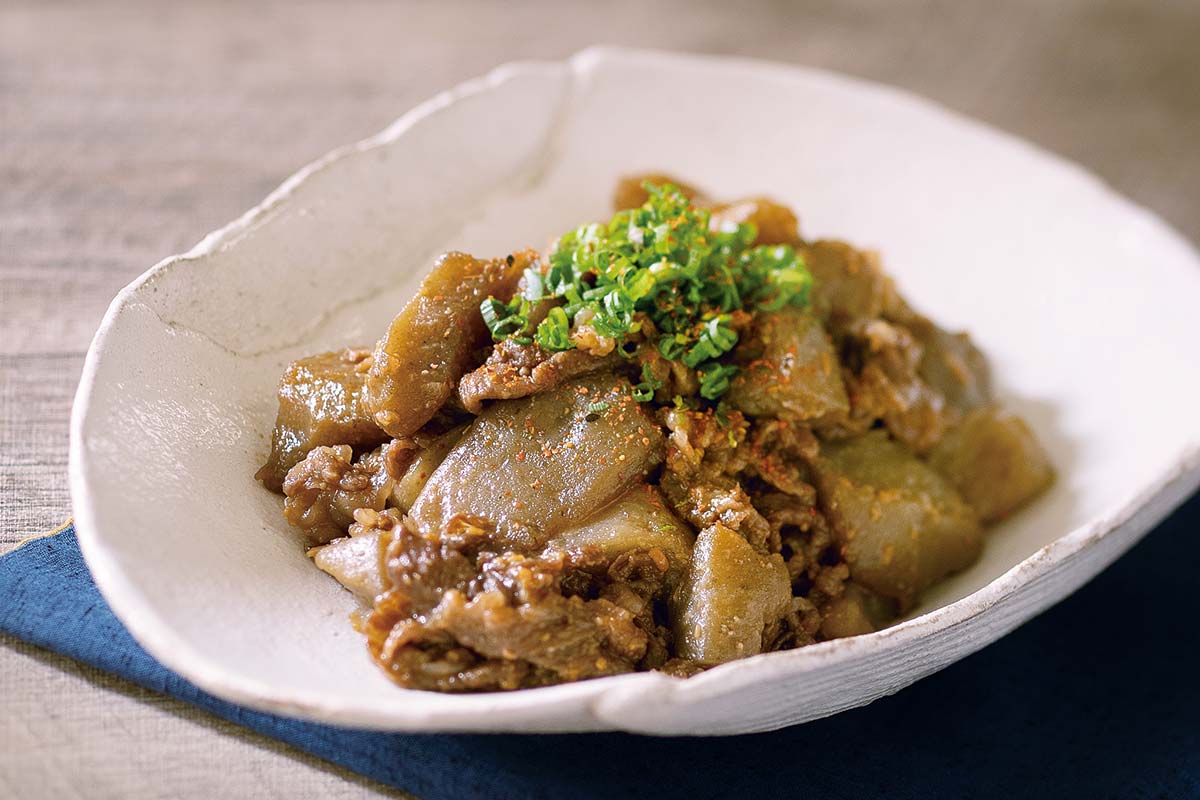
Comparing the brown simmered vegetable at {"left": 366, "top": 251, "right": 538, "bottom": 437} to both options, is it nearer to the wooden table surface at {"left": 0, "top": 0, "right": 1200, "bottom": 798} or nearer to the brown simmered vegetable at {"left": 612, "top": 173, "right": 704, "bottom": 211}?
the wooden table surface at {"left": 0, "top": 0, "right": 1200, "bottom": 798}

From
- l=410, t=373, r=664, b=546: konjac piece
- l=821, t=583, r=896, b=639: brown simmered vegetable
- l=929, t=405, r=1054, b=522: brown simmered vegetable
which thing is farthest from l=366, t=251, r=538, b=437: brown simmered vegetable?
l=929, t=405, r=1054, b=522: brown simmered vegetable

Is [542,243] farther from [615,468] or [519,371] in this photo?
[615,468]

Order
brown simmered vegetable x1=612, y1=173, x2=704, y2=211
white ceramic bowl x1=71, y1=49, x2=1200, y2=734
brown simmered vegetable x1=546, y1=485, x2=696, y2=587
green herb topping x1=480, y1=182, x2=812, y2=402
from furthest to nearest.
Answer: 1. brown simmered vegetable x1=612, y1=173, x2=704, y2=211
2. green herb topping x1=480, y1=182, x2=812, y2=402
3. brown simmered vegetable x1=546, y1=485, x2=696, y2=587
4. white ceramic bowl x1=71, y1=49, x2=1200, y2=734

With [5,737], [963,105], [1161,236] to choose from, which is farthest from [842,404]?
[963,105]

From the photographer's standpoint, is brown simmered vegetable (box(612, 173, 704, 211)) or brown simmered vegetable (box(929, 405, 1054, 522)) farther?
brown simmered vegetable (box(612, 173, 704, 211))

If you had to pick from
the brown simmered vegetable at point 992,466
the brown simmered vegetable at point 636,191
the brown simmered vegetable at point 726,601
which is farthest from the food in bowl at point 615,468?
the brown simmered vegetable at point 636,191

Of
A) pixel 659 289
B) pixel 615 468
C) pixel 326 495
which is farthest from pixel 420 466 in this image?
pixel 659 289

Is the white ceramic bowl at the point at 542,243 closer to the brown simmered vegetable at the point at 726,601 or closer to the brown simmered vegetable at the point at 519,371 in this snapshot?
the brown simmered vegetable at the point at 726,601
